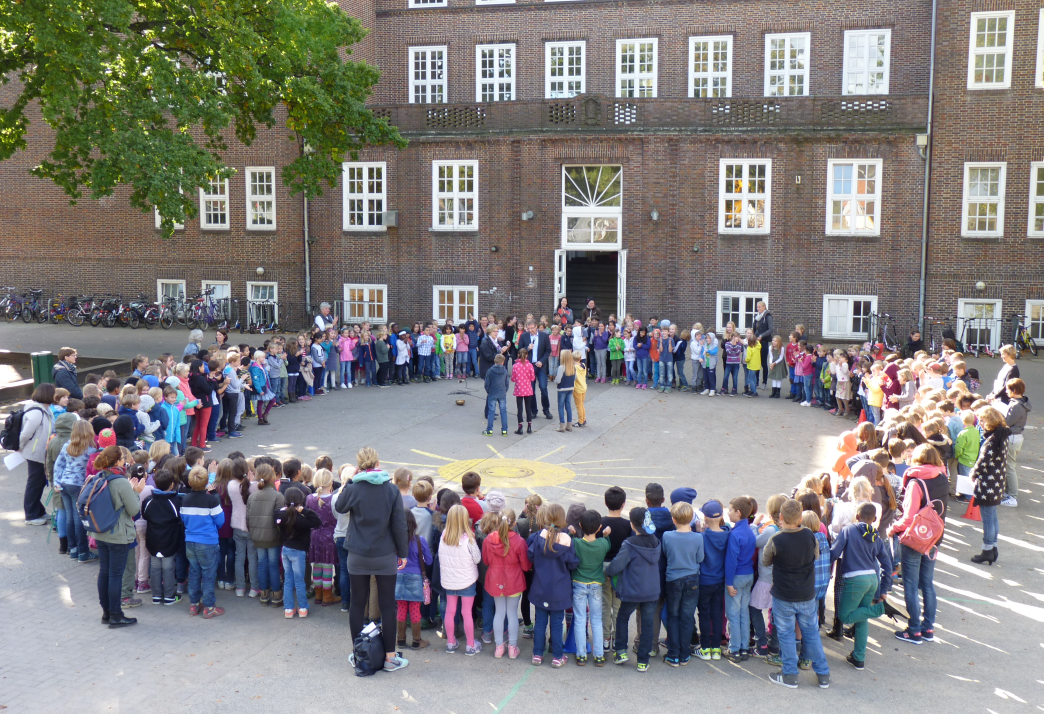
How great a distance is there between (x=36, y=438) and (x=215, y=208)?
22.6 m

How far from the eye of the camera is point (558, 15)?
32.1 meters

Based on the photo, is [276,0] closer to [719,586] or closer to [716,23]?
[716,23]

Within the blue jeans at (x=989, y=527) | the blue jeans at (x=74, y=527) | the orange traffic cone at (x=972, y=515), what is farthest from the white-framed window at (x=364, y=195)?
the blue jeans at (x=989, y=527)

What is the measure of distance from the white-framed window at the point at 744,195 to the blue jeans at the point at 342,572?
71.9ft

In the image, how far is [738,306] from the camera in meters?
29.1

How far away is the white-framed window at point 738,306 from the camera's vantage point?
94.9ft

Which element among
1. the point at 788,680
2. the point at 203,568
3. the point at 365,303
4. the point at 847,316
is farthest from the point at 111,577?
the point at 847,316

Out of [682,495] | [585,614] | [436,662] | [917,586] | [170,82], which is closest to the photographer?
[585,614]

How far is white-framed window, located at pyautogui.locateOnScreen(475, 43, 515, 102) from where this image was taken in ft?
107

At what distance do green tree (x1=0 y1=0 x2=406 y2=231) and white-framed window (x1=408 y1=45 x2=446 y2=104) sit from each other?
29.1 ft

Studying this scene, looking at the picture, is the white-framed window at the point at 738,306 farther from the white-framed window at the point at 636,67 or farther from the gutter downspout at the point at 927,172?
the white-framed window at the point at 636,67

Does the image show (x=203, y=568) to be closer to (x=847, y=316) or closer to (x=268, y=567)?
(x=268, y=567)

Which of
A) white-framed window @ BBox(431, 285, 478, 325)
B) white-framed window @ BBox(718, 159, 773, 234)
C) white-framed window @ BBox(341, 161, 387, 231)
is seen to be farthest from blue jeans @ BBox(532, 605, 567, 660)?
white-framed window @ BBox(341, 161, 387, 231)

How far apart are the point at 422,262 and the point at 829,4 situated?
51.8 feet
